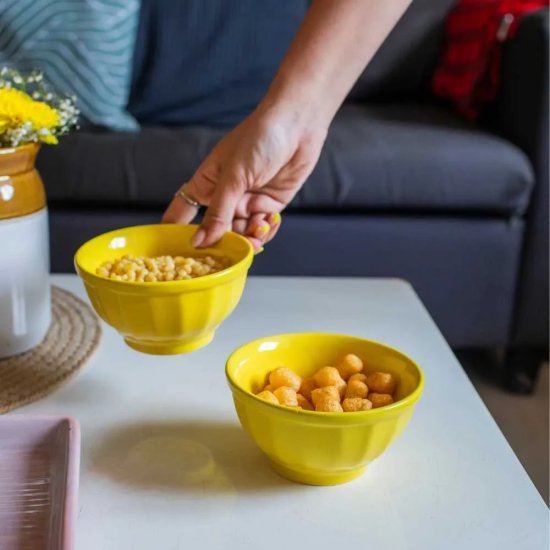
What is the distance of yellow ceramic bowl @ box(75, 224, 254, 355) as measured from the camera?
71 cm

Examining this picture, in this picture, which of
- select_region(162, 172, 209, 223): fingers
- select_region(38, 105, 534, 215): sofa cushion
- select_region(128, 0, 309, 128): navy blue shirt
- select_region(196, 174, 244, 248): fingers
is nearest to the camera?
select_region(196, 174, 244, 248): fingers

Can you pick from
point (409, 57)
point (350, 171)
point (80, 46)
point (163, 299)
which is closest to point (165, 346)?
A: point (163, 299)

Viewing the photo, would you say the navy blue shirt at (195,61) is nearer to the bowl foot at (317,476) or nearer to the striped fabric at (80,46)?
the striped fabric at (80,46)

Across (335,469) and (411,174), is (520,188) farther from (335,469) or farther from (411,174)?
(335,469)

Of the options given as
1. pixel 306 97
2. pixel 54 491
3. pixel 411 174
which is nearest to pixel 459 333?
pixel 411 174

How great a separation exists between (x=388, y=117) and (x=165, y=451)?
4.36 ft

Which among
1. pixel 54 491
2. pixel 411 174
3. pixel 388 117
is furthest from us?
pixel 388 117

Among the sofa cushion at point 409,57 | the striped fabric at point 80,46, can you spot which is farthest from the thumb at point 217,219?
the sofa cushion at point 409,57

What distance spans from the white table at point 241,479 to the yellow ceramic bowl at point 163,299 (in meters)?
0.05

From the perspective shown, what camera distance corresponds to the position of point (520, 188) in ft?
5.08

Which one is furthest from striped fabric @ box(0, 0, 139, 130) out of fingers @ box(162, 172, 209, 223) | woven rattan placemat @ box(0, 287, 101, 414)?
woven rattan placemat @ box(0, 287, 101, 414)

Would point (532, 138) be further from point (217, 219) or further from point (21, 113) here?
point (21, 113)

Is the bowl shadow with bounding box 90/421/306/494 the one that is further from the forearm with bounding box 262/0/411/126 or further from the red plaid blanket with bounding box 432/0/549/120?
the red plaid blanket with bounding box 432/0/549/120

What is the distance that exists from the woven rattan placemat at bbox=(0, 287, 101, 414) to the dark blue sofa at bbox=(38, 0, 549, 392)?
0.59 m
